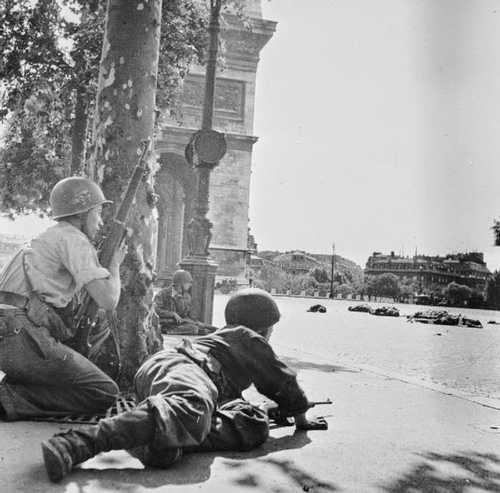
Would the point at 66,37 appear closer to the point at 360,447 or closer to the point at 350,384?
the point at 350,384

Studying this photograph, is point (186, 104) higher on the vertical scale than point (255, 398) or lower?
higher

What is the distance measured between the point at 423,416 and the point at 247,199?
→ 23.9m

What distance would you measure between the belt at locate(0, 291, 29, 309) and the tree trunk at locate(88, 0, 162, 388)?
165cm

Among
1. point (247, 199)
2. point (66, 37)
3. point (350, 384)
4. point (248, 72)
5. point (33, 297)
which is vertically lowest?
point (350, 384)

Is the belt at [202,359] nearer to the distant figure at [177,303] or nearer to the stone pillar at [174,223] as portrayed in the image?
the distant figure at [177,303]

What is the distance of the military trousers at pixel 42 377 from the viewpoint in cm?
371

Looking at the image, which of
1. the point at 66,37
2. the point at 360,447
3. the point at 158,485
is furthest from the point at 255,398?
the point at 66,37

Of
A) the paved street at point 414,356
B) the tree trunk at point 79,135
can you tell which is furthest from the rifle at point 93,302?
the tree trunk at point 79,135

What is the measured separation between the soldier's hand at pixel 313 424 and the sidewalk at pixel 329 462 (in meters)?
0.04

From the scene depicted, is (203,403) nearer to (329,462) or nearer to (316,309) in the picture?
(329,462)

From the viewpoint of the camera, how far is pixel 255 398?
5.21m

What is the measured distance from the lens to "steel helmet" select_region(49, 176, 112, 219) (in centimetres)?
392

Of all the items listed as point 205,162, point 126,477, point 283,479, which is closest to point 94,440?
point 126,477

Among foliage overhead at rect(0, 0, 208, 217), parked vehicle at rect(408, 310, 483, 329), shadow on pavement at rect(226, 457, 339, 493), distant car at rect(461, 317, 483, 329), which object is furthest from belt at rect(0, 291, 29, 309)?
distant car at rect(461, 317, 483, 329)
